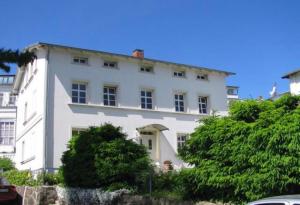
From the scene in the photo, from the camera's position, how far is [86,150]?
17938mm

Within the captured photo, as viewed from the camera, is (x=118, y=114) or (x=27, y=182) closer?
(x=27, y=182)

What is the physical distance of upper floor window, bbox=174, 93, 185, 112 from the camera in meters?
34.9

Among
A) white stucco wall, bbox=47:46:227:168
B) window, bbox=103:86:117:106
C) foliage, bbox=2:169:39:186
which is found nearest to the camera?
foliage, bbox=2:169:39:186

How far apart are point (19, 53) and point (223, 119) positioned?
7383 mm

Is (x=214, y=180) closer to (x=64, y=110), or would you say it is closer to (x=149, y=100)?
(x=64, y=110)

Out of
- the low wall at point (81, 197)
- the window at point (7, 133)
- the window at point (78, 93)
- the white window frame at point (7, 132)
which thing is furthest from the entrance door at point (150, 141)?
the window at point (7, 133)

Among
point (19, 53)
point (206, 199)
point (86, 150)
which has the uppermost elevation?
point (19, 53)

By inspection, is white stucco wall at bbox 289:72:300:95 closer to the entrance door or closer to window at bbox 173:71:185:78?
window at bbox 173:71:185:78

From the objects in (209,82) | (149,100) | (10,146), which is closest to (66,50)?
(149,100)

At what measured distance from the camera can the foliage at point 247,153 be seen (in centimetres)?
1066

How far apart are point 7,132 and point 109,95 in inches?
1144

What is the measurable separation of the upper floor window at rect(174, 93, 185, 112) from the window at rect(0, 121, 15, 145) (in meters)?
28.8

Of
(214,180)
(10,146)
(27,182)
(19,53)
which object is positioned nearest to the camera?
(214,180)

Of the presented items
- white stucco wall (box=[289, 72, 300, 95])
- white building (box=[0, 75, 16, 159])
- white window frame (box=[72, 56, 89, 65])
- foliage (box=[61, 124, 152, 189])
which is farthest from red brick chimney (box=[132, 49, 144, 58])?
white building (box=[0, 75, 16, 159])
